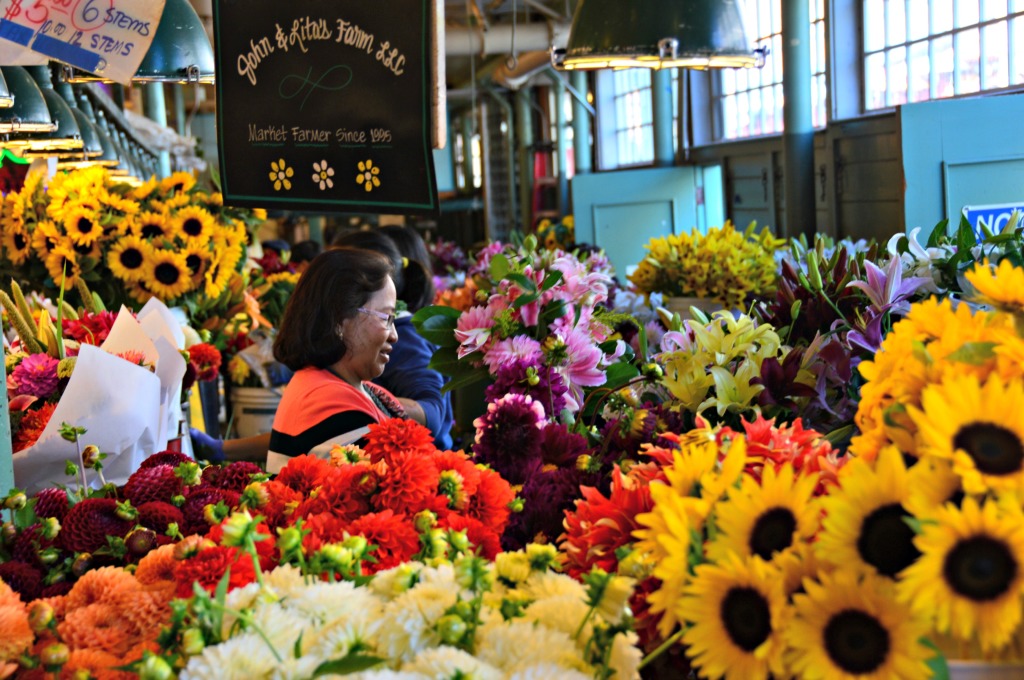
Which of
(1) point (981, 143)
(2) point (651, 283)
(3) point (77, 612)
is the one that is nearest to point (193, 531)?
(3) point (77, 612)

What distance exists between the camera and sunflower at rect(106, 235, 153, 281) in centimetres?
364

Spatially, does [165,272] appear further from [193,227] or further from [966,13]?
[966,13]

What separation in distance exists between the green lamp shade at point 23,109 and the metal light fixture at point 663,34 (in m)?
1.45

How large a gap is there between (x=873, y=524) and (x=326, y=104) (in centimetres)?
174

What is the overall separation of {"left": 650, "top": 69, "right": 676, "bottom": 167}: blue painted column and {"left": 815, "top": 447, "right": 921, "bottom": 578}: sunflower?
23.0 feet

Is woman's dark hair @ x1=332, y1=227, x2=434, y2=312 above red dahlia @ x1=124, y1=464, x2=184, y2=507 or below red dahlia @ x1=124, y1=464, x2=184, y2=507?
above

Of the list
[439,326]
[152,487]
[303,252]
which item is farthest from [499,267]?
[303,252]

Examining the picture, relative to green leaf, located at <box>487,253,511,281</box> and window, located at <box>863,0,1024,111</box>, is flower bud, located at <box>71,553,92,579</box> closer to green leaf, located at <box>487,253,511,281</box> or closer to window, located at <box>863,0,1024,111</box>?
green leaf, located at <box>487,253,511,281</box>

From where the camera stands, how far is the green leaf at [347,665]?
2.62 ft

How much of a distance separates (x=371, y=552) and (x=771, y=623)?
1.54ft

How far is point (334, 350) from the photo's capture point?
251cm

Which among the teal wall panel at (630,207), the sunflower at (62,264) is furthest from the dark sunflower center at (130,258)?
the teal wall panel at (630,207)

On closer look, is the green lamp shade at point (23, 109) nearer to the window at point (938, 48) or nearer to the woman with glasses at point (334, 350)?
the woman with glasses at point (334, 350)

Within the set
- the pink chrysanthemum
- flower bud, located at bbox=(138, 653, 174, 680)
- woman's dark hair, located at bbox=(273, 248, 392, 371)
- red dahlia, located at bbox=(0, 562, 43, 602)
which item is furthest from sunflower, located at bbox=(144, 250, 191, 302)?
flower bud, located at bbox=(138, 653, 174, 680)
